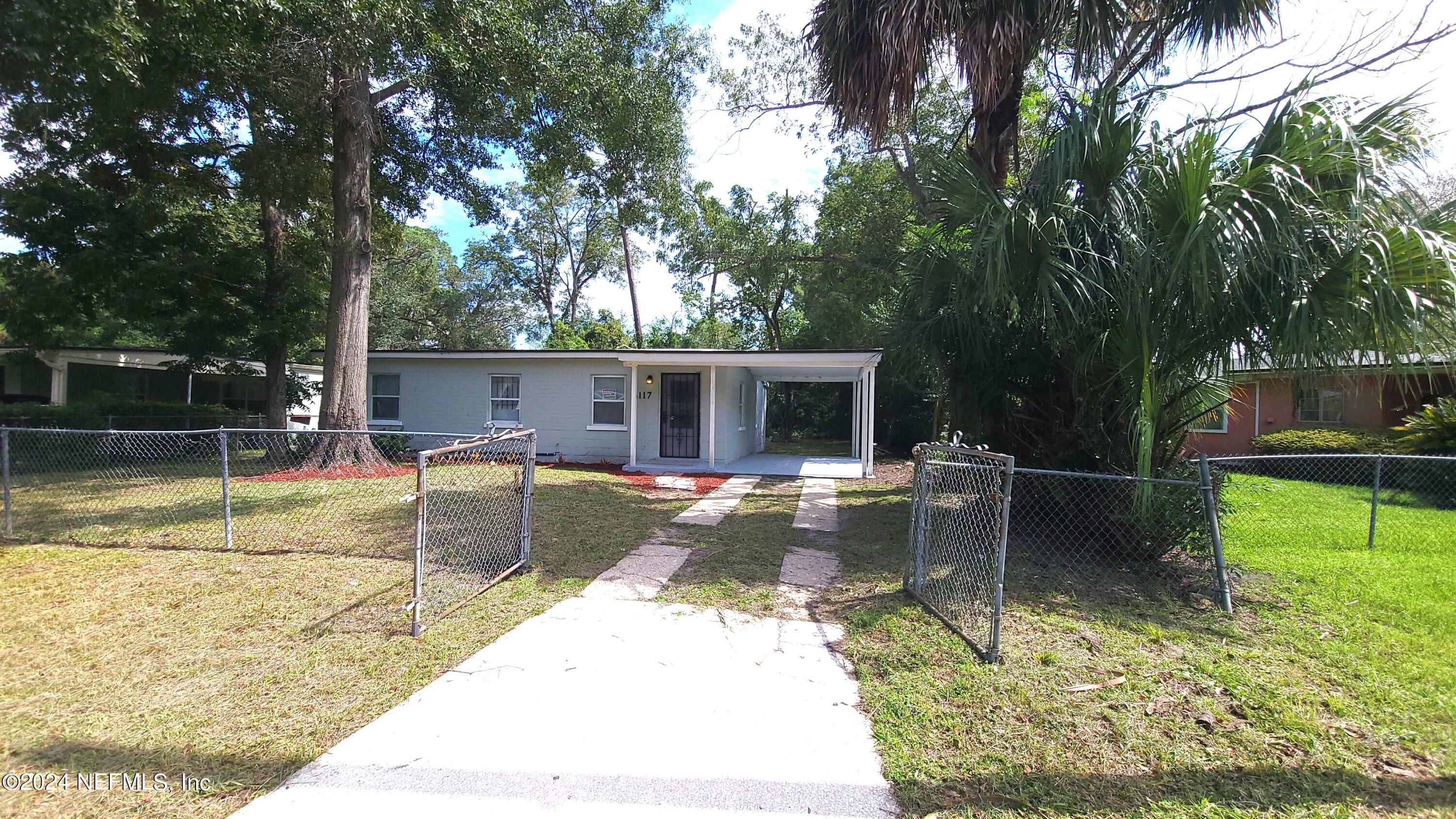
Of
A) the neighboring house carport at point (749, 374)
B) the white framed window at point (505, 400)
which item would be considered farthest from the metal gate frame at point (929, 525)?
the white framed window at point (505, 400)

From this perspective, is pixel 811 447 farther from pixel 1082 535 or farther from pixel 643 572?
pixel 643 572

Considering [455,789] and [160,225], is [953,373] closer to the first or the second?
[455,789]

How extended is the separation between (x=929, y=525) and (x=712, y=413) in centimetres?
880

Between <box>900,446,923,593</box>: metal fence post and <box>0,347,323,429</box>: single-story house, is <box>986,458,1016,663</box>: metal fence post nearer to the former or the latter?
<box>900,446,923,593</box>: metal fence post

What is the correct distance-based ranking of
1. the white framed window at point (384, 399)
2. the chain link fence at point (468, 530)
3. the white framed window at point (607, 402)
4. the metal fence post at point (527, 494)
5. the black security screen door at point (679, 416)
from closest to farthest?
the chain link fence at point (468, 530) < the metal fence post at point (527, 494) < the black security screen door at point (679, 416) < the white framed window at point (607, 402) < the white framed window at point (384, 399)

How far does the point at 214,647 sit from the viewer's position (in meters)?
3.77

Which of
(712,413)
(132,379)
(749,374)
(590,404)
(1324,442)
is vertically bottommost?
(1324,442)

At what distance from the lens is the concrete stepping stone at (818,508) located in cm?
804

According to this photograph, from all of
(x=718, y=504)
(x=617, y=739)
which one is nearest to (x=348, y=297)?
(x=718, y=504)

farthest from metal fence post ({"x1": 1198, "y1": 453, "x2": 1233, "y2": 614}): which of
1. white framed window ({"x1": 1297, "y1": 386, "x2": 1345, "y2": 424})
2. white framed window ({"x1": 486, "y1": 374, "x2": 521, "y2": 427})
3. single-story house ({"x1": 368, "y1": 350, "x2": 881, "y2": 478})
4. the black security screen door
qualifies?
white framed window ({"x1": 486, "y1": 374, "x2": 521, "y2": 427})

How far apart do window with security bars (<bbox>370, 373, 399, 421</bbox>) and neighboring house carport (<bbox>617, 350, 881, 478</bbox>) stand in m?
6.22

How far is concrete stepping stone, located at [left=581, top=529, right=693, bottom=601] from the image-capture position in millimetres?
4969

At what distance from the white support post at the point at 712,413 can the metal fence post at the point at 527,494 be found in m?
7.93

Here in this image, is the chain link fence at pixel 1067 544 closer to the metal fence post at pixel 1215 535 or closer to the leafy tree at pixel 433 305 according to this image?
the metal fence post at pixel 1215 535
